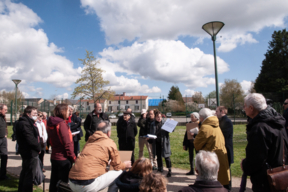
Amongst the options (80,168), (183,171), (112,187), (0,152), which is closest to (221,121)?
(183,171)

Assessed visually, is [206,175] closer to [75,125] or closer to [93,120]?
[93,120]

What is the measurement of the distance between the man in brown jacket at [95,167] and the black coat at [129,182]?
224mm

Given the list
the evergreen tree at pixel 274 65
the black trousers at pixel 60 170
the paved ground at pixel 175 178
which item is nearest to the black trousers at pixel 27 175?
the black trousers at pixel 60 170

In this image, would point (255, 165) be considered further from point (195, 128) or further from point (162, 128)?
point (162, 128)

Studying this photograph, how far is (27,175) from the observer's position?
12.0 ft

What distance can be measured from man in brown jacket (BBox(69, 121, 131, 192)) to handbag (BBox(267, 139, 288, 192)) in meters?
2.02

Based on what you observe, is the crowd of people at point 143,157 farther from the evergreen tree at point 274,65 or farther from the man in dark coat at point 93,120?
the evergreen tree at point 274,65

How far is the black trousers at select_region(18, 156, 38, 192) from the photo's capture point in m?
3.60

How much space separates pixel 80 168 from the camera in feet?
8.84

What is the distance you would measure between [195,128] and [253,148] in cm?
211

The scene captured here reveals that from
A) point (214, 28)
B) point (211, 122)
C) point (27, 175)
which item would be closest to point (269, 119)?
point (211, 122)

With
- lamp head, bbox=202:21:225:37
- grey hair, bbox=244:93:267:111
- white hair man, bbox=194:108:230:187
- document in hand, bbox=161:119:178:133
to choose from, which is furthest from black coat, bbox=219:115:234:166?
lamp head, bbox=202:21:225:37

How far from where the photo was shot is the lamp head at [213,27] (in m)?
5.30

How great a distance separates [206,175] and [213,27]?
4.58 meters
